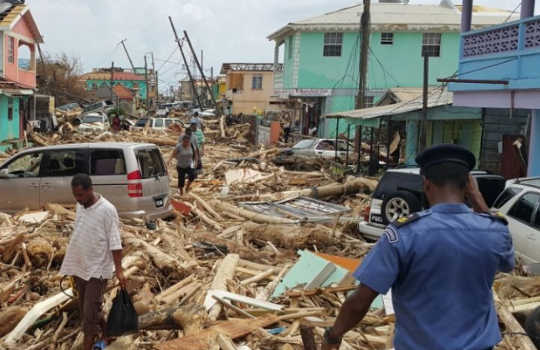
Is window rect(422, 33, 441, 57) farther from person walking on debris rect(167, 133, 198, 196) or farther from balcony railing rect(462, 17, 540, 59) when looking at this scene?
person walking on debris rect(167, 133, 198, 196)

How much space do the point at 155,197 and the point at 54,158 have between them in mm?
2029

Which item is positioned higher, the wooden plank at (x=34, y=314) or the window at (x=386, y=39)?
the window at (x=386, y=39)

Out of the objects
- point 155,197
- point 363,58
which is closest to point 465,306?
point 155,197

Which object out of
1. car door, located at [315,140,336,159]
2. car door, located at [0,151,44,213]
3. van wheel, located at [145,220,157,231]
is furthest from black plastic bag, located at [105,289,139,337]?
car door, located at [315,140,336,159]

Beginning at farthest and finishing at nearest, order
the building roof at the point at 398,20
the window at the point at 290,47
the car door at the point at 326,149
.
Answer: the window at the point at 290,47, the building roof at the point at 398,20, the car door at the point at 326,149

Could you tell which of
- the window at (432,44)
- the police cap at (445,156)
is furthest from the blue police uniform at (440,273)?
the window at (432,44)

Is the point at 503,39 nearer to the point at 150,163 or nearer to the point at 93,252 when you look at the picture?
the point at 150,163

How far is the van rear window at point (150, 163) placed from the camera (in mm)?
11516

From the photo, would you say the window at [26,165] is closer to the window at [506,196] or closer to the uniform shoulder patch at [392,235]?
the window at [506,196]

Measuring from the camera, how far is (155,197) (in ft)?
38.4

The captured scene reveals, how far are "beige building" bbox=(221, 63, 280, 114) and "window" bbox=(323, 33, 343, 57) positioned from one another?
99.9 feet

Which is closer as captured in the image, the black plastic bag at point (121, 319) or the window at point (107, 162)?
the black plastic bag at point (121, 319)

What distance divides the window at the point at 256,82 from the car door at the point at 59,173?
55875 millimetres

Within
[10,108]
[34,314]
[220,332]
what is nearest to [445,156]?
[220,332]
